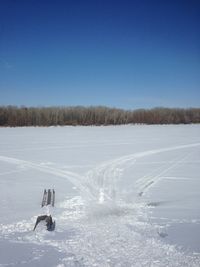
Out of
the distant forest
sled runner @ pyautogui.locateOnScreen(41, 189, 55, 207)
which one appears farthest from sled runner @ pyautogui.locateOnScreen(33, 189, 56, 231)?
the distant forest

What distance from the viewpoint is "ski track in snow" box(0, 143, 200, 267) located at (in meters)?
3.30

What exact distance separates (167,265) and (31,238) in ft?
5.07

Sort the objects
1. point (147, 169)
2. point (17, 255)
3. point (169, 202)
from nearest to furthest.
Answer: point (17, 255), point (169, 202), point (147, 169)

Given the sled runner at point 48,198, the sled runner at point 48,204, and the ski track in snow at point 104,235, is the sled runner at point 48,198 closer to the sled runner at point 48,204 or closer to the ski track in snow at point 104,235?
the sled runner at point 48,204

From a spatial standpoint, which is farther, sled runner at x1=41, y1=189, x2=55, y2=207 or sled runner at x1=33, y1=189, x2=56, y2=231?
sled runner at x1=41, y1=189, x2=55, y2=207

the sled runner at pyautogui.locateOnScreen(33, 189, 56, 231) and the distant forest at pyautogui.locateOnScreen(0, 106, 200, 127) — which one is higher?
the distant forest at pyautogui.locateOnScreen(0, 106, 200, 127)

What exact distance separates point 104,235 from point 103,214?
2.76 ft

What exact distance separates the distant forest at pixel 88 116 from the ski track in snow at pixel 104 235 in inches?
1265

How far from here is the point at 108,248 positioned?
139 inches

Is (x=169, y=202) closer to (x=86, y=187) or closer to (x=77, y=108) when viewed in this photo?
(x=86, y=187)

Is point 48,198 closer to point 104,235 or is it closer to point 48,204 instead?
point 48,204

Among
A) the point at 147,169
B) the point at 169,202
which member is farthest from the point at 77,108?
the point at 169,202

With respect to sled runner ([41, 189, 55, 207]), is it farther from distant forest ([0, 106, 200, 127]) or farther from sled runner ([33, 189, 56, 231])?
distant forest ([0, 106, 200, 127])

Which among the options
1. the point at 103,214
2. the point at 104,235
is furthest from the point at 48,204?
the point at 104,235
